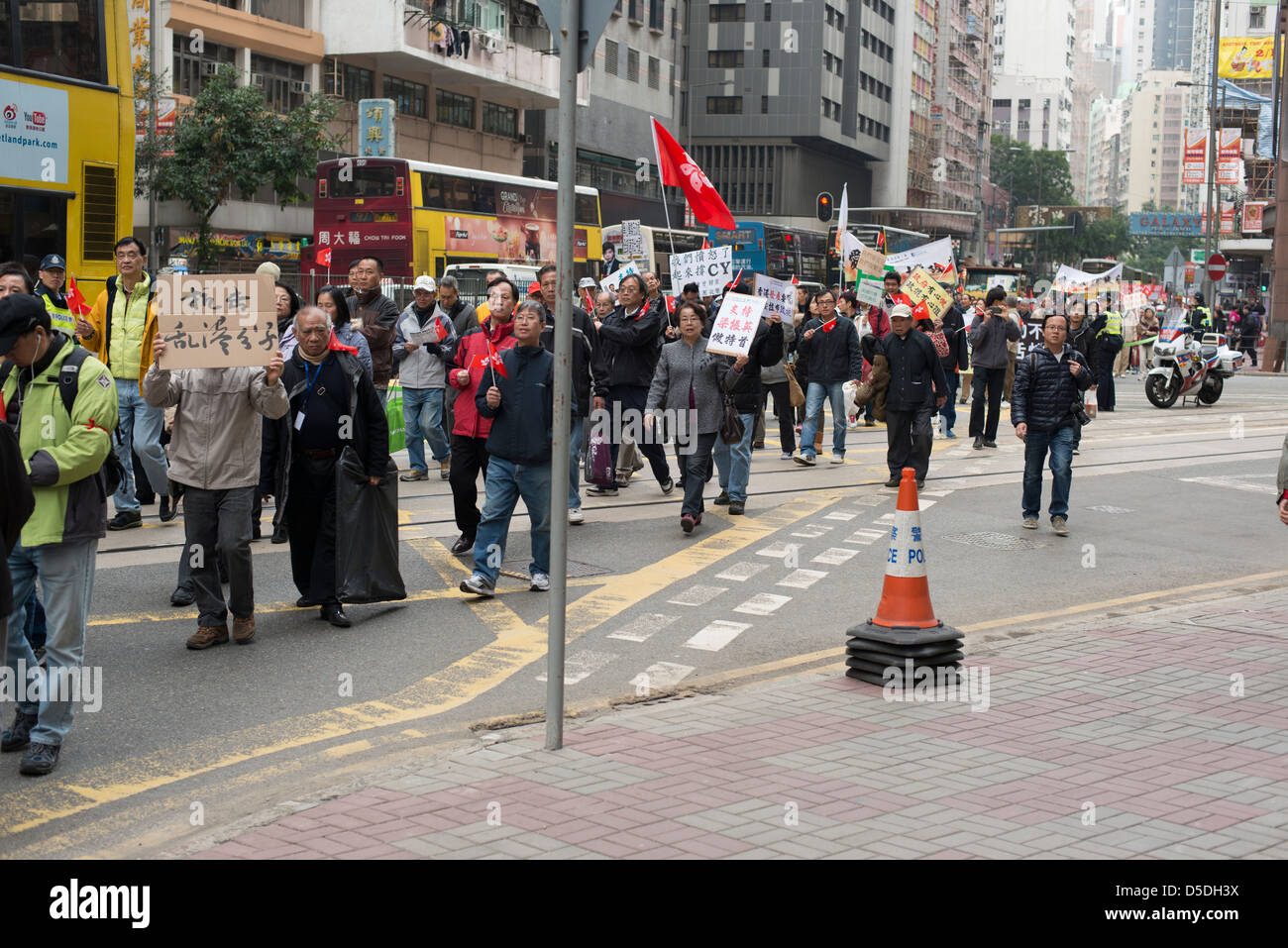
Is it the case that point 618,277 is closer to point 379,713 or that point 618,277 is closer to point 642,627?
point 642,627

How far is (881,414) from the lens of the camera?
14938 mm

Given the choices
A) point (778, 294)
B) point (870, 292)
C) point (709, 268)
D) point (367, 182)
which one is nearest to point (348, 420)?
point (709, 268)

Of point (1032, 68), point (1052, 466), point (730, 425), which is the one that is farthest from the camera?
point (1032, 68)

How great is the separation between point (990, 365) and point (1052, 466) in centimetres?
714

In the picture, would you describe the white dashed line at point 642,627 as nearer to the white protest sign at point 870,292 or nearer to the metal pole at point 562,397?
the metal pole at point 562,397

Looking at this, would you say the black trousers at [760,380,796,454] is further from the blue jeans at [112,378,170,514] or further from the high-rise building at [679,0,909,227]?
the high-rise building at [679,0,909,227]

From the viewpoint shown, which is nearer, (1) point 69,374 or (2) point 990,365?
(1) point 69,374

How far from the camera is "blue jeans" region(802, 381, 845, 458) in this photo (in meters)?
16.0

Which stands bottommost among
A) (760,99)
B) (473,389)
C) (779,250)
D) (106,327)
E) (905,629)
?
(905,629)

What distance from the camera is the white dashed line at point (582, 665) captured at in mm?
7289

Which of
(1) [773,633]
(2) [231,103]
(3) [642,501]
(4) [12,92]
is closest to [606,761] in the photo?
(1) [773,633]

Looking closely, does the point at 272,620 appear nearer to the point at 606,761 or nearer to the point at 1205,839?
the point at 606,761

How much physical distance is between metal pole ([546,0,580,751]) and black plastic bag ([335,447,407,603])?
2693mm

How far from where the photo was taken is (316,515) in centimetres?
832
